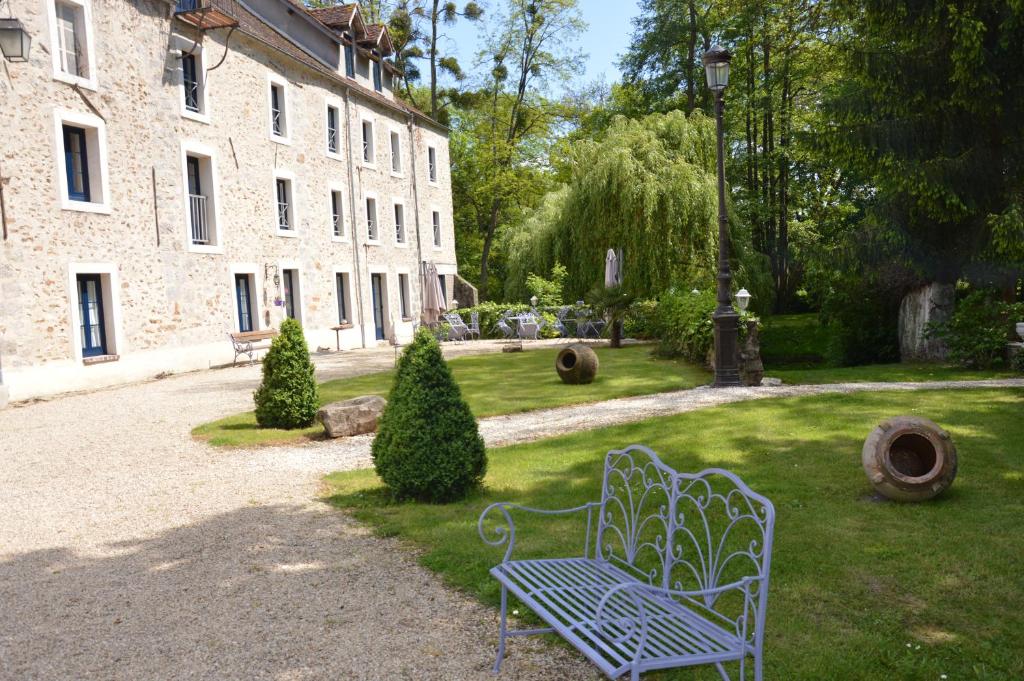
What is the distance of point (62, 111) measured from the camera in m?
14.1

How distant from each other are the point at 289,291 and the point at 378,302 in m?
5.06

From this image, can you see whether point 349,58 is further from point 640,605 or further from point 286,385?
point 640,605

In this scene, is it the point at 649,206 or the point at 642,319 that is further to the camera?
the point at 649,206

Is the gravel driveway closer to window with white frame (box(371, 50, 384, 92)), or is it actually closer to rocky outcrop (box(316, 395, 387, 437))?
rocky outcrop (box(316, 395, 387, 437))

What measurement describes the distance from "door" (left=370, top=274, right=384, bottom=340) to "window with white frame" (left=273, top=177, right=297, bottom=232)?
15.8 ft

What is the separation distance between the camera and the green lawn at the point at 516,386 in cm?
969

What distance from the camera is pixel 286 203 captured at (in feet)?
69.9

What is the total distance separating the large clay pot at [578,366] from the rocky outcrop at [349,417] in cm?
422

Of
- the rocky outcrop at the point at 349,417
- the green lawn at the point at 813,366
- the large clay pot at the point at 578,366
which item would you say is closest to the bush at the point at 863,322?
the green lawn at the point at 813,366

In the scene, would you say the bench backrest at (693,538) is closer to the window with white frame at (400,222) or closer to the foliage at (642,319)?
the foliage at (642,319)

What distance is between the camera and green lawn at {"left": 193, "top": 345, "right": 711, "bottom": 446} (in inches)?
381

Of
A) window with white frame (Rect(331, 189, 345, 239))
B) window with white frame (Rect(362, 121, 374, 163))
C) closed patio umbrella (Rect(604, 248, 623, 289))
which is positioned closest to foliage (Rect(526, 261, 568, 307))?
closed patio umbrella (Rect(604, 248, 623, 289))

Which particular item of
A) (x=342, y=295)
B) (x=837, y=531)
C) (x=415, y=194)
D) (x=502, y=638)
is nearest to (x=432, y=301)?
(x=342, y=295)

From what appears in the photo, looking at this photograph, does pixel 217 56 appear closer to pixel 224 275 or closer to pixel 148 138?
pixel 148 138
